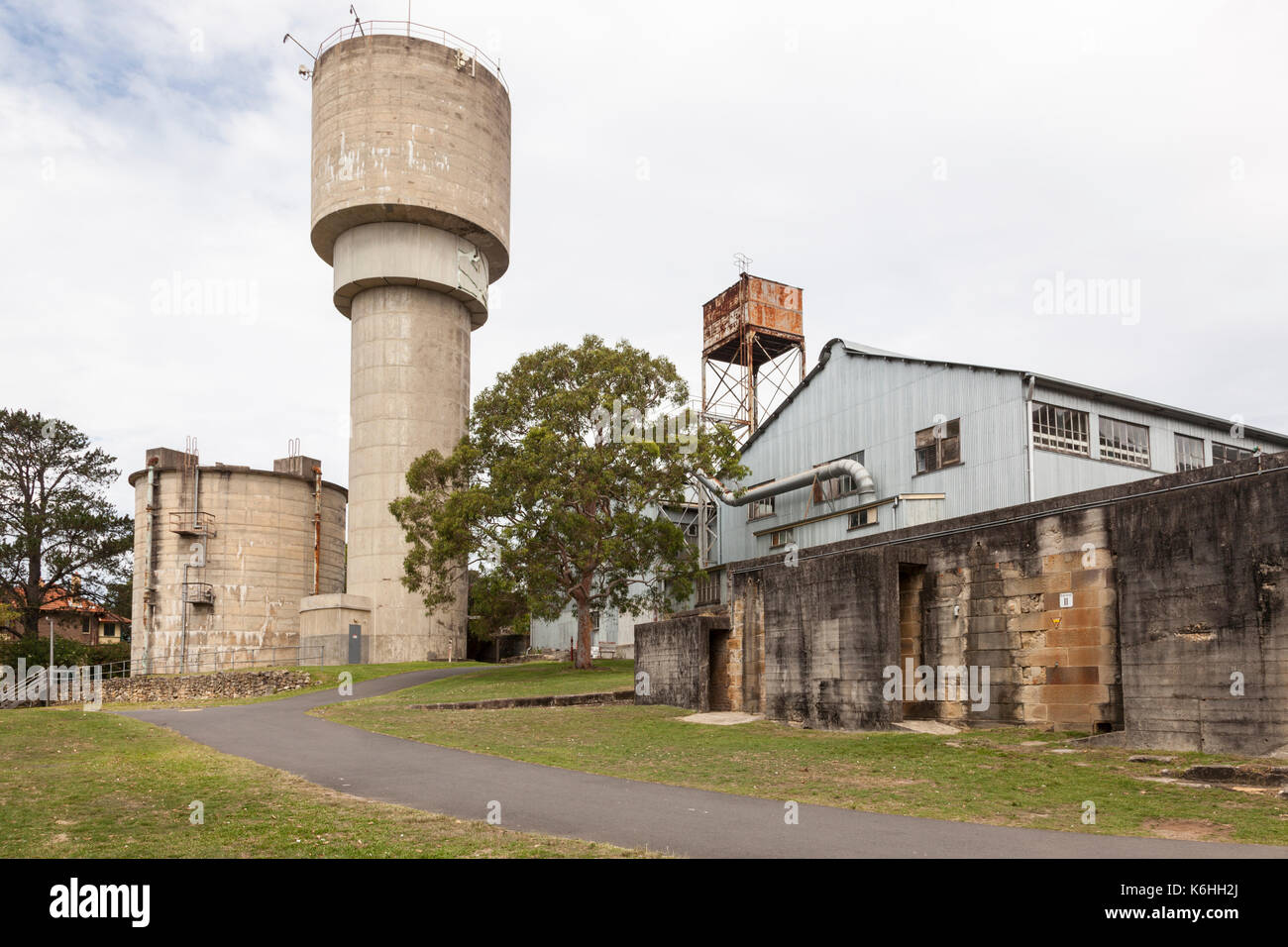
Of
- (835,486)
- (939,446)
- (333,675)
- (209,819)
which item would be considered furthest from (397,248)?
(209,819)

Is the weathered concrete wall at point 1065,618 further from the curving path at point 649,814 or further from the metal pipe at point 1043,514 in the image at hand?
the curving path at point 649,814

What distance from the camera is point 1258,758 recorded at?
43.4 feet

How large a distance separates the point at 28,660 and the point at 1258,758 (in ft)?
190

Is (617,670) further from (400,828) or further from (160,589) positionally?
(160,589)

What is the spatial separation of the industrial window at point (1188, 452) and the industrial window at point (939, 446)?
25.2 ft

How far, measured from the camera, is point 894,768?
49.3 ft

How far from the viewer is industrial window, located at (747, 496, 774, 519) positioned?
41344mm

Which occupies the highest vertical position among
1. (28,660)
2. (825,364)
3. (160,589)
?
(825,364)

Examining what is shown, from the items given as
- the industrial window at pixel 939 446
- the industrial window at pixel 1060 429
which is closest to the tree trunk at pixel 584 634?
the industrial window at pixel 939 446

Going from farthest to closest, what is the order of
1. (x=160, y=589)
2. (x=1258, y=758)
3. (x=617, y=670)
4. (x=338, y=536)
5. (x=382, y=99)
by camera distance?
(x=338, y=536), (x=160, y=589), (x=382, y=99), (x=617, y=670), (x=1258, y=758)

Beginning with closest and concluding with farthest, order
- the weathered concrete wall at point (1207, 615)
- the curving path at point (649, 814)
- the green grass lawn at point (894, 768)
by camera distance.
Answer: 1. the curving path at point (649, 814)
2. the green grass lawn at point (894, 768)
3. the weathered concrete wall at point (1207, 615)

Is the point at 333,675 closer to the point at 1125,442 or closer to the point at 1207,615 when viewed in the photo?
the point at 1125,442

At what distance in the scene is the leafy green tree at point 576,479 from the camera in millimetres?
37344

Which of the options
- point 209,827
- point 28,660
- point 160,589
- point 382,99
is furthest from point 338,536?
point 209,827
